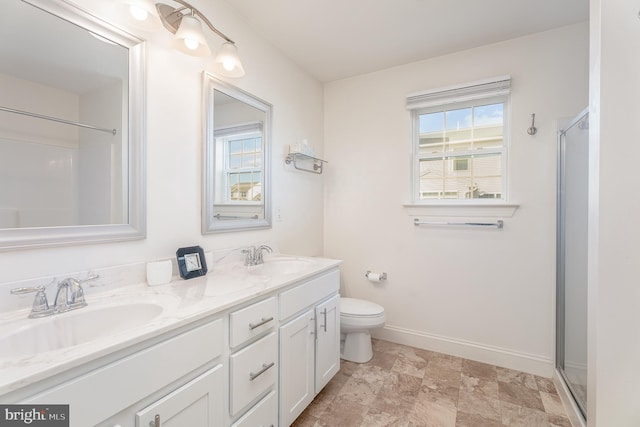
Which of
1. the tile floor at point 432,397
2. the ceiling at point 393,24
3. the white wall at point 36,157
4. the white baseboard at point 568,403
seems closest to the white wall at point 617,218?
the white baseboard at point 568,403

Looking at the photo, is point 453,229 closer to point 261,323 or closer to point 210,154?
point 261,323

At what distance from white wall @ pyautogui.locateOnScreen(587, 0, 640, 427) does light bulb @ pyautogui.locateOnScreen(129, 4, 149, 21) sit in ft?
6.13

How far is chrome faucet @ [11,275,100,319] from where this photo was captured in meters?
0.97

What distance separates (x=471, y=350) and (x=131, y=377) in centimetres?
241

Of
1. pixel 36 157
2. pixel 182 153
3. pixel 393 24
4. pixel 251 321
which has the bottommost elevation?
pixel 251 321

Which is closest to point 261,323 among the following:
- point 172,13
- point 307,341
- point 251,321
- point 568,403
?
point 251,321

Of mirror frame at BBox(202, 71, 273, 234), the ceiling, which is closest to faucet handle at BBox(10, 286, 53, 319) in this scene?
mirror frame at BBox(202, 71, 273, 234)

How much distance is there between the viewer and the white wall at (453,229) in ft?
6.78

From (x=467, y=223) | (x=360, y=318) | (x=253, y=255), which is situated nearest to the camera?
(x=253, y=255)

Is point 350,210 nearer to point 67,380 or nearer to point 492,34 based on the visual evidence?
point 492,34

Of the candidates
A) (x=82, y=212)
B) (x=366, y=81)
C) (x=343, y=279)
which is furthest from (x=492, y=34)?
(x=82, y=212)

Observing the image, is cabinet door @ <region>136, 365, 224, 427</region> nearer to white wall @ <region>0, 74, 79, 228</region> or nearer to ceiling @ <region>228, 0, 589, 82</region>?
white wall @ <region>0, 74, 79, 228</region>

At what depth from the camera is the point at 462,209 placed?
7.62ft
